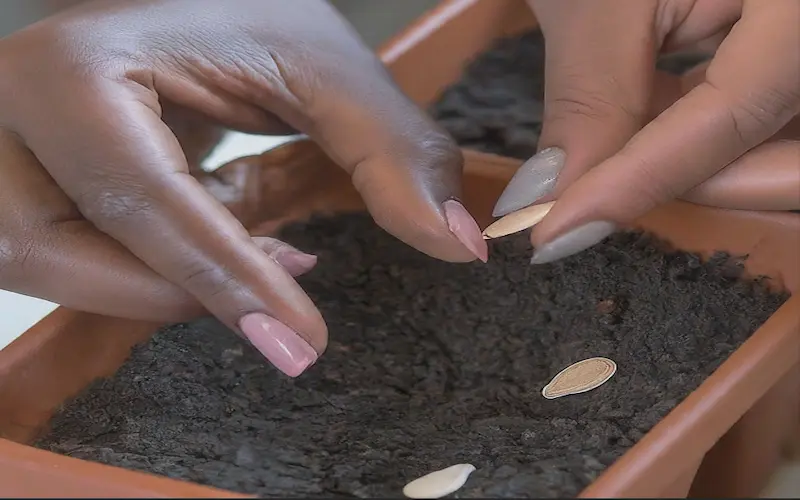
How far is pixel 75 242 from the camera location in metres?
Answer: 0.54

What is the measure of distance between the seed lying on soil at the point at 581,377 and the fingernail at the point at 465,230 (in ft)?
0.25

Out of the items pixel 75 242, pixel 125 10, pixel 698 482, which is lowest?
pixel 698 482

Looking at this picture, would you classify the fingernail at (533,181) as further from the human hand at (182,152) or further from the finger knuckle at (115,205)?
the finger knuckle at (115,205)

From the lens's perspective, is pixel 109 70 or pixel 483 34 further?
pixel 483 34

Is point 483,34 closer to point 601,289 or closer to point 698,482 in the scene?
point 601,289

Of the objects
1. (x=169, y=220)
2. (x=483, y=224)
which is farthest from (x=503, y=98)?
(x=169, y=220)

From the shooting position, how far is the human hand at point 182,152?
1.65ft

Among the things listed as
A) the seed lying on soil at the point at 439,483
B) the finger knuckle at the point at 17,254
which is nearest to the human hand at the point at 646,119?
the seed lying on soil at the point at 439,483

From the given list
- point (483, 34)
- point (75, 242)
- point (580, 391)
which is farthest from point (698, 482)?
point (483, 34)

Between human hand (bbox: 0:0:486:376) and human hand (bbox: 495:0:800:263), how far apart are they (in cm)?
7

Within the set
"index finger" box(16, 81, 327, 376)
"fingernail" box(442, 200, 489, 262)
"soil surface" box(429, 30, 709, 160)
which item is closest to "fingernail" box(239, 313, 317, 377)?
"index finger" box(16, 81, 327, 376)

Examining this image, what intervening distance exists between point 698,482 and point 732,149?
184 mm

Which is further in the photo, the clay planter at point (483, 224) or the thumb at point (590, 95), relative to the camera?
the thumb at point (590, 95)

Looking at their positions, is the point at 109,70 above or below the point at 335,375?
above
